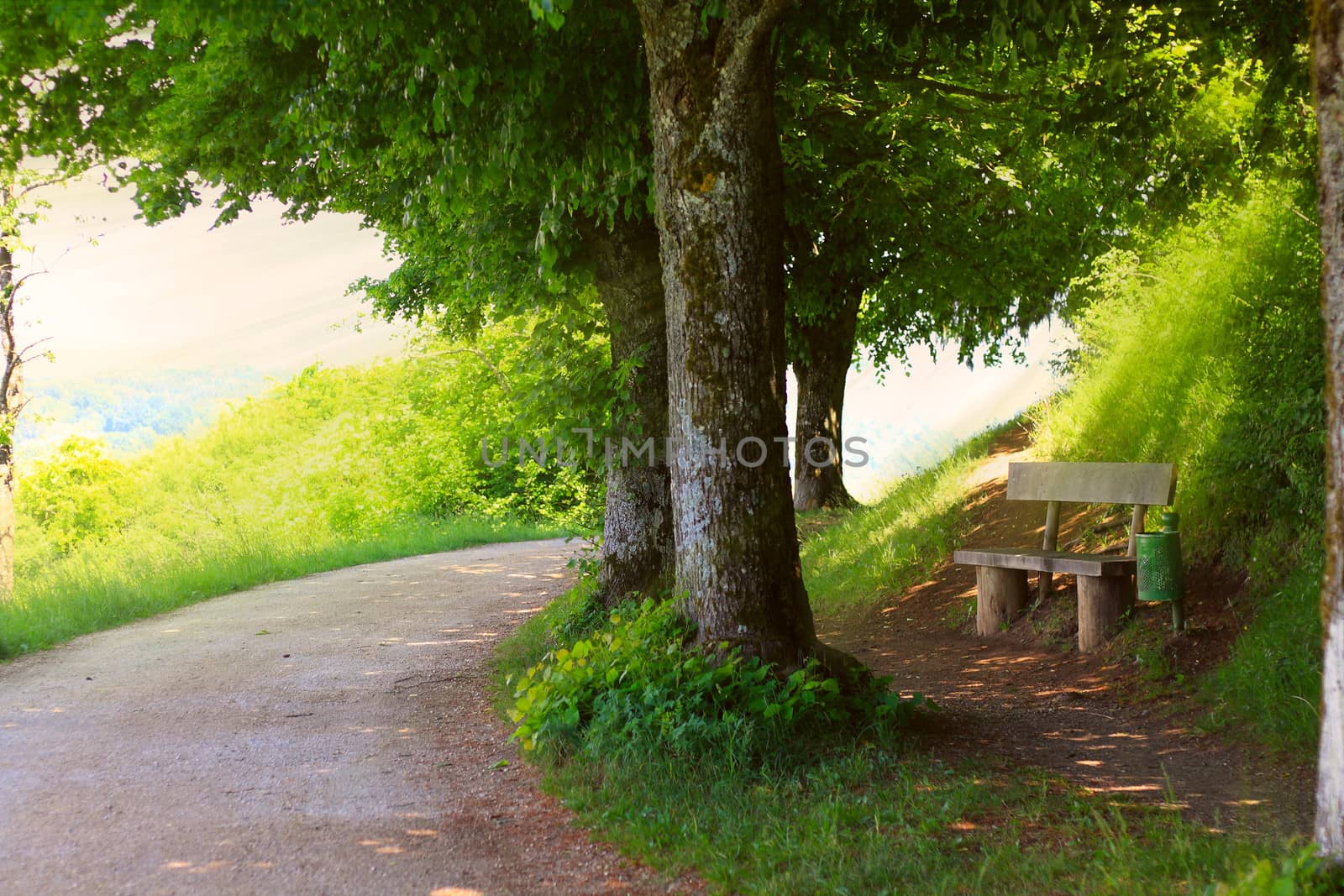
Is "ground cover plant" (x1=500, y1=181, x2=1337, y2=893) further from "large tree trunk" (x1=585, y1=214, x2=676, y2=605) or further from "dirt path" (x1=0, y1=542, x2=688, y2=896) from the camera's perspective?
"large tree trunk" (x1=585, y1=214, x2=676, y2=605)

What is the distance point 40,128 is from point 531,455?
4712 mm

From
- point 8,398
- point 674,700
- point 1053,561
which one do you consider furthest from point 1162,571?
point 8,398

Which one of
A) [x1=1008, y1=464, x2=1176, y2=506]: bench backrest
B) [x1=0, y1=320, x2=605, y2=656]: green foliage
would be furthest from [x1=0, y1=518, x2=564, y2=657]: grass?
[x1=1008, y1=464, x2=1176, y2=506]: bench backrest

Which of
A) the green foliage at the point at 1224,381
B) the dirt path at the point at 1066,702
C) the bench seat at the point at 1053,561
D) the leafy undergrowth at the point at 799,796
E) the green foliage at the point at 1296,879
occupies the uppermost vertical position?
the green foliage at the point at 1224,381

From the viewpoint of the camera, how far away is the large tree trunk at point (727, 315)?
20.0ft

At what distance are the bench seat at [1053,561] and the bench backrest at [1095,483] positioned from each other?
48 cm

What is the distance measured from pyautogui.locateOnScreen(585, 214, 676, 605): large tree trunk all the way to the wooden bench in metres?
2.65

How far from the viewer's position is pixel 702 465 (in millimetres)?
6250

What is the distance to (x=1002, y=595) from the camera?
30.7ft

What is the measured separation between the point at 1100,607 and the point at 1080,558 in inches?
15.0

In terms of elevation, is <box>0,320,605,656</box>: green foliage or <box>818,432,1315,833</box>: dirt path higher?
<box>0,320,605,656</box>: green foliage

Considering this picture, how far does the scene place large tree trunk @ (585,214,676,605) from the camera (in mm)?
9086

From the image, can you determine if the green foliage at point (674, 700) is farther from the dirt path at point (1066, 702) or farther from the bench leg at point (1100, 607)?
the bench leg at point (1100, 607)

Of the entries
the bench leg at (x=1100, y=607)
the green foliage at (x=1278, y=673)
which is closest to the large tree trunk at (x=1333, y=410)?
the green foliage at (x=1278, y=673)
